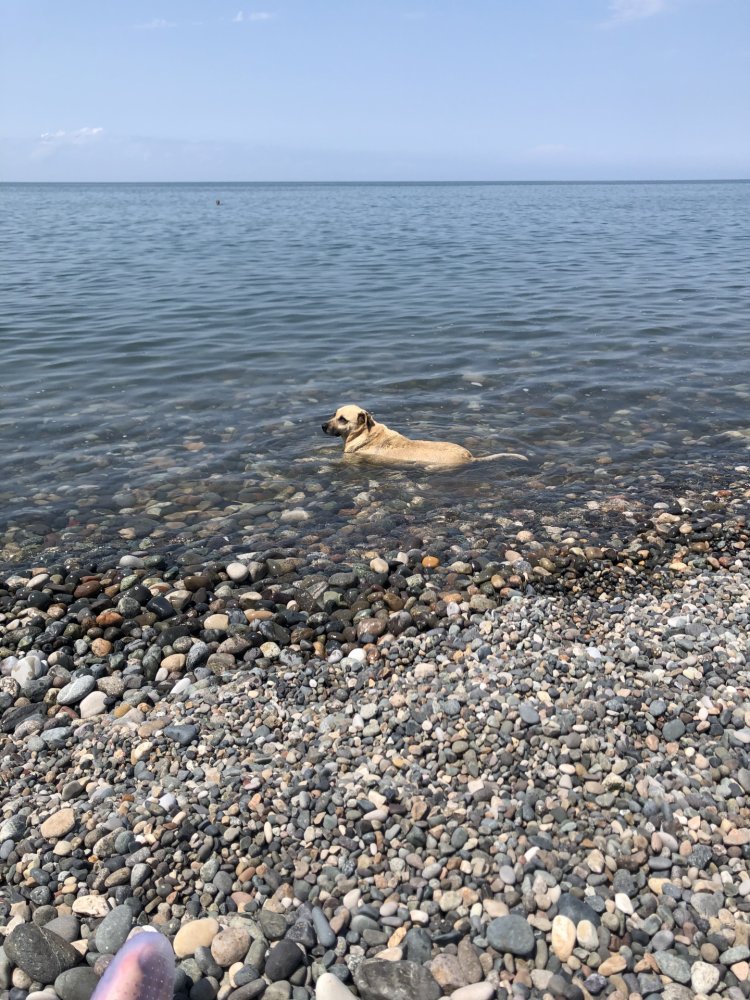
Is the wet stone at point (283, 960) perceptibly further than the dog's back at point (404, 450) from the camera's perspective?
No

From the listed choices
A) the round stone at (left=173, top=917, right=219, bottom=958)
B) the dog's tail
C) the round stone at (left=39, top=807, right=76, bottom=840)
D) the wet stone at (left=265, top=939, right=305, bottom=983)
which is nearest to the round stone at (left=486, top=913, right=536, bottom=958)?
the wet stone at (left=265, top=939, right=305, bottom=983)

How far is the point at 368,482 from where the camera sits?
30.1 ft

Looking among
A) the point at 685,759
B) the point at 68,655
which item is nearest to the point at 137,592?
the point at 68,655

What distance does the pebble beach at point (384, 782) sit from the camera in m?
3.44

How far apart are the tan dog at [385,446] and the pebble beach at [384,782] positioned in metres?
2.96

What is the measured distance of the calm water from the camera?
28.9 feet

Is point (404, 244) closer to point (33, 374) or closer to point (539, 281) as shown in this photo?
point (539, 281)

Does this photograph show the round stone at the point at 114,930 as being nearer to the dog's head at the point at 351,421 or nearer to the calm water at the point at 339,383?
the calm water at the point at 339,383

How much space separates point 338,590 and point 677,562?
3.14m

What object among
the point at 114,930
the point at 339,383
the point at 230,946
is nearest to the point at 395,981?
the point at 230,946

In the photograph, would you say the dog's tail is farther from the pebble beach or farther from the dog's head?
the pebble beach

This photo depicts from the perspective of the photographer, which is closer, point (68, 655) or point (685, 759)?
point (685, 759)

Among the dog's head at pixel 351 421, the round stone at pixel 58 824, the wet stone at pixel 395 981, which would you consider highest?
the dog's head at pixel 351 421

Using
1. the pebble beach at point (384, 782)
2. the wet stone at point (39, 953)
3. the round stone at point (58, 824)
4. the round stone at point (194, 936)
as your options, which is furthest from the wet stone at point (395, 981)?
the round stone at point (58, 824)
